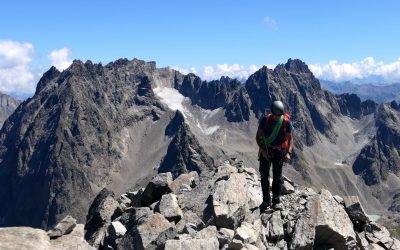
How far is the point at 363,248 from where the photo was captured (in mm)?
26062

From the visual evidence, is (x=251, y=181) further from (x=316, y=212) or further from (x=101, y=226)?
(x=101, y=226)

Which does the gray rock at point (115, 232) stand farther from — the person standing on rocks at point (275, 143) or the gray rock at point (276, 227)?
the person standing on rocks at point (275, 143)

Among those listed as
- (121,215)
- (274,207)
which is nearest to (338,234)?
(274,207)

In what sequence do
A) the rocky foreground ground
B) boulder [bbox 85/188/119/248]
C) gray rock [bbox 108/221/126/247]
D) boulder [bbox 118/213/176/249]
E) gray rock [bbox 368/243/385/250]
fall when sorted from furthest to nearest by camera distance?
boulder [bbox 85/188/119/248]
gray rock [bbox 368/243/385/250]
gray rock [bbox 108/221/126/247]
boulder [bbox 118/213/176/249]
the rocky foreground ground

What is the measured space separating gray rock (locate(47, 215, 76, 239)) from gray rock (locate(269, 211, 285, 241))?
1013 cm

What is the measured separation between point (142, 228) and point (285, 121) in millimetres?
9497

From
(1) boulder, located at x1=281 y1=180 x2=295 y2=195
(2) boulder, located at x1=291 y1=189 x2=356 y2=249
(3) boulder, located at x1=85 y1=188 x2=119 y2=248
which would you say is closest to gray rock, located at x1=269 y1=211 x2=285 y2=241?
(2) boulder, located at x1=291 y1=189 x2=356 y2=249

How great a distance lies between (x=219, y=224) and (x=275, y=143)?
17.7ft

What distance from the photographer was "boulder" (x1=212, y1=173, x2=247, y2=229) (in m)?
24.4

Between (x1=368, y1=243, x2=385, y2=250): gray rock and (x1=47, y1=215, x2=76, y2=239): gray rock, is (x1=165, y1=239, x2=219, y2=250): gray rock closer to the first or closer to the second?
(x1=47, y1=215, x2=76, y2=239): gray rock

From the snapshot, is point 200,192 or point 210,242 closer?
point 210,242

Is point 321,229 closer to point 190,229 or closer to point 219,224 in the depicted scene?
point 219,224

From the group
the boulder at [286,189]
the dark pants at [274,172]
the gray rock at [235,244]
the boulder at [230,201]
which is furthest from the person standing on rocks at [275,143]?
the gray rock at [235,244]

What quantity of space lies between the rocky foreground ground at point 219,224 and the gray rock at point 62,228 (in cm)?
5
